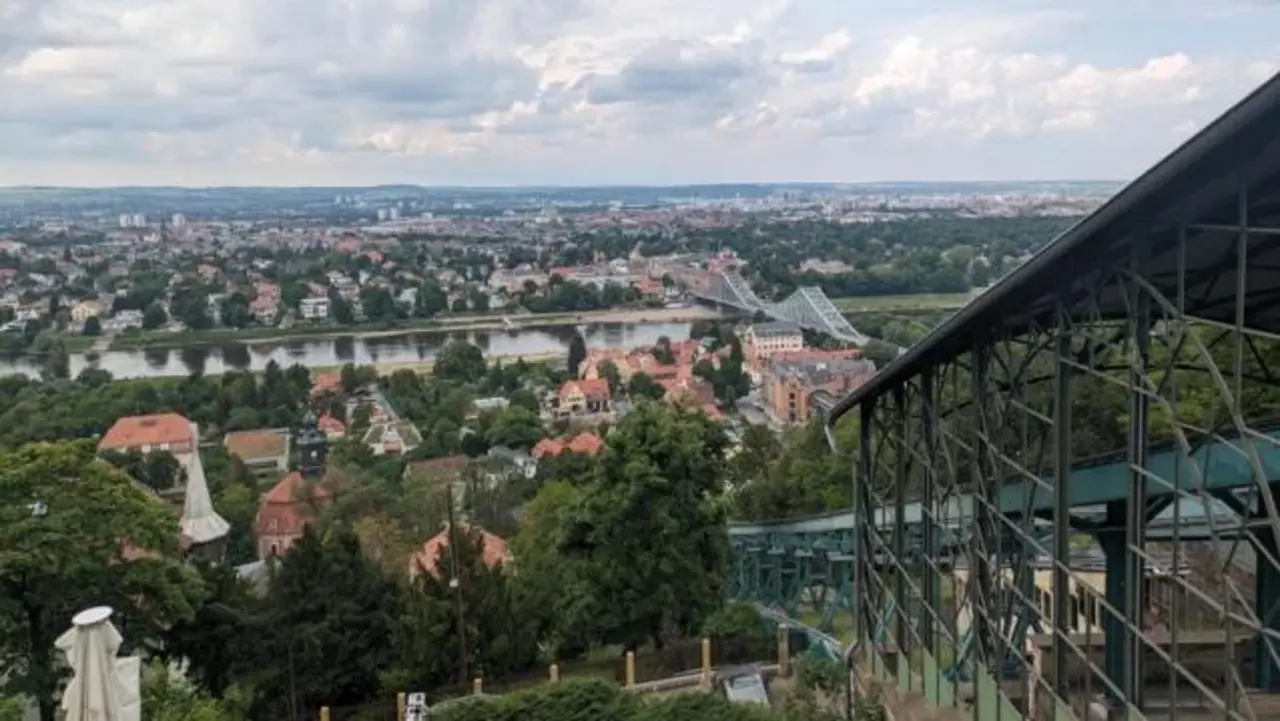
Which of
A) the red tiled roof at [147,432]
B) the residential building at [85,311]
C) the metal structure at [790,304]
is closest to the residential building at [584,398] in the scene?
the red tiled roof at [147,432]

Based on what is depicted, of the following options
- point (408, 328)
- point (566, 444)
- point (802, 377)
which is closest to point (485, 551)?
point (566, 444)

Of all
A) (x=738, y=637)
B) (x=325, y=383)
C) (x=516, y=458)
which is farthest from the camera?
(x=325, y=383)

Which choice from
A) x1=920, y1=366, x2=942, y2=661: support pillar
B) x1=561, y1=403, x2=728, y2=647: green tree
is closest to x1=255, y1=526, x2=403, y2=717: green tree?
x1=561, y1=403, x2=728, y2=647: green tree

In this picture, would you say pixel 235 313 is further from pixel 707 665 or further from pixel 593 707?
pixel 593 707

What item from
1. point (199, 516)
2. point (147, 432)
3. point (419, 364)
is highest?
point (199, 516)

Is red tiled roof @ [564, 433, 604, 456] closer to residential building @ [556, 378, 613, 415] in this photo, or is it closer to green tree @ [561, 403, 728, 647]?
residential building @ [556, 378, 613, 415]

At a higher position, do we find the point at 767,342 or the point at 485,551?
the point at 485,551

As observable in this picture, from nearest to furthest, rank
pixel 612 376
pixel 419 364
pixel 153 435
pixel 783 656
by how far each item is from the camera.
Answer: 1. pixel 783 656
2. pixel 153 435
3. pixel 612 376
4. pixel 419 364
